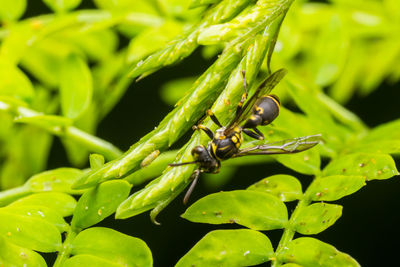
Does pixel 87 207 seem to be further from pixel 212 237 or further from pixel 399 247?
pixel 399 247

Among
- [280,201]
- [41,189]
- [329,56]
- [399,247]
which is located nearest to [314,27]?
[329,56]

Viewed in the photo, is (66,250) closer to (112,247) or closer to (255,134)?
(112,247)

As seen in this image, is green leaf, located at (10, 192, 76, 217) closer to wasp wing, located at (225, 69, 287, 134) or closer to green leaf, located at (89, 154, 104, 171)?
green leaf, located at (89, 154, 104, 171)

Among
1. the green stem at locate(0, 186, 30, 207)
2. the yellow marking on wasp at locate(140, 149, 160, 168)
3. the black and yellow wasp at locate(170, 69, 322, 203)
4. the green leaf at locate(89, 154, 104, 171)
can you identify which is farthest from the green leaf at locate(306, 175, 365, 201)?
the green stem at locate(0, 186, 30, 207)

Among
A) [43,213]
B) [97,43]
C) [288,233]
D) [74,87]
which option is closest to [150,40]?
[74,87]

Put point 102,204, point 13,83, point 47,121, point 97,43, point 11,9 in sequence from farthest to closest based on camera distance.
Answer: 1. point 97,43
2. point 11,9
3. point 13,83
4. point 47,121
5. point 102,204
